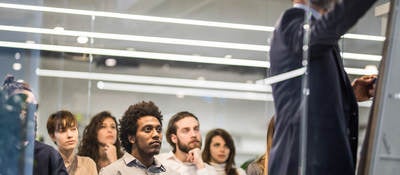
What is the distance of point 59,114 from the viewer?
2199mm

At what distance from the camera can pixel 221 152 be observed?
238 cm

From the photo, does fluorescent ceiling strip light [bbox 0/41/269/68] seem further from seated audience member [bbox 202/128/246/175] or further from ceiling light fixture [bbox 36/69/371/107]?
seated audience member [bbox 202/128/246/175]

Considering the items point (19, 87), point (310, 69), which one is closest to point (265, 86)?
point (310, 69)

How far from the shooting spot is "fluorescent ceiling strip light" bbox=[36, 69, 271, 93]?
2215mm

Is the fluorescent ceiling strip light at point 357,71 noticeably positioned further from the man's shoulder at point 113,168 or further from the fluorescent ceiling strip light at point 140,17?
the man's shoulder at point 113,168

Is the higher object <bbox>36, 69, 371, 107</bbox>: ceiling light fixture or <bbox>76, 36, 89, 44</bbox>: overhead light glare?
<bbox>76, 36, 89, 44</bbox>: overhead light glare

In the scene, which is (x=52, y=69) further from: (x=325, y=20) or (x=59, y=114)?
(x=325, y=20)

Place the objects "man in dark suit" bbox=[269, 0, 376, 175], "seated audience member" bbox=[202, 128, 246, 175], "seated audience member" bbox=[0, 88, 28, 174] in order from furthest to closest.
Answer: "seated audience member" bbox=[202, 128, 246, 175]
"seated audience member" bbox=[0, 88, 28, 174]
"man in dark suit" bbox=[269, 0, 376, 175]

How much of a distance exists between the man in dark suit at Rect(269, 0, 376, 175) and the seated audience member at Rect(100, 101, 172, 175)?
0.39 m

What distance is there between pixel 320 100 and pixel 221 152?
46 cm

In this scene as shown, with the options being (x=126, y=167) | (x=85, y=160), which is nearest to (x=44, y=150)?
(x=85, y=160)

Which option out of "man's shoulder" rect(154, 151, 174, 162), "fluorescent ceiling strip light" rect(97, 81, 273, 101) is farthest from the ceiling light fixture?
"man's shoulder" rect(154, 151, 174, 162)

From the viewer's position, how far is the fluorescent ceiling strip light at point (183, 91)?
226 centimetres

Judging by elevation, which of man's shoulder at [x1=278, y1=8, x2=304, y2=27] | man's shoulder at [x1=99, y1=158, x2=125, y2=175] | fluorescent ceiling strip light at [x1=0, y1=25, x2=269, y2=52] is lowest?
man's shoulder at [x1=99, y1=158, x2=125, y2=175]
